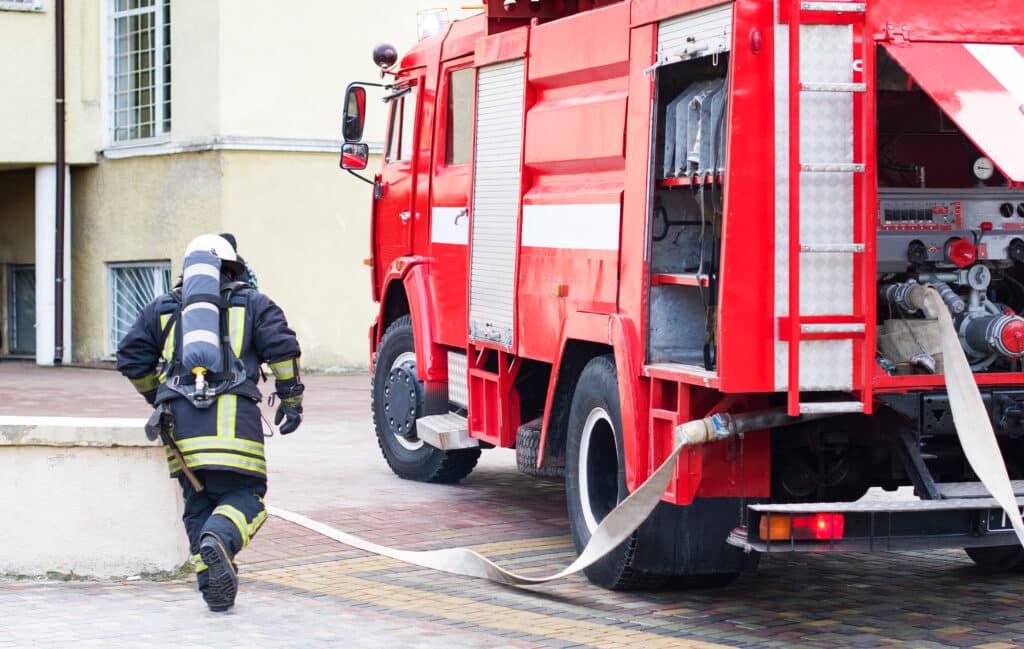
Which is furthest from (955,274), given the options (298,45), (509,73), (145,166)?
(145,166)

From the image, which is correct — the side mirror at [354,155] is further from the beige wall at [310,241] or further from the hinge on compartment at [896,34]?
the beige wall at [310,241]

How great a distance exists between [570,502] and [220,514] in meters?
1.76

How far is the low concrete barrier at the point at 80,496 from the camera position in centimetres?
760

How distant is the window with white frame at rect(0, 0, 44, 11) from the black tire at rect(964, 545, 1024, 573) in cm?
1619

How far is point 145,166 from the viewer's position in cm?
2136

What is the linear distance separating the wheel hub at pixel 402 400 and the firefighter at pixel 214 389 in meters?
3.42

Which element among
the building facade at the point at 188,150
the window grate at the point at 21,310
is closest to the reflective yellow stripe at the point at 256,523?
the building facade at the point at 188,150

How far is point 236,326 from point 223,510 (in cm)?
81

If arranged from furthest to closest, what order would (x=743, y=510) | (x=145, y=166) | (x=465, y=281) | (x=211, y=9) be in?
(x=145, y=166) < (x=211, y=9) < (x=465, y=281) < (x=743, y=510)

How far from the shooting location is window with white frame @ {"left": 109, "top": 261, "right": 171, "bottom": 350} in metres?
21.6

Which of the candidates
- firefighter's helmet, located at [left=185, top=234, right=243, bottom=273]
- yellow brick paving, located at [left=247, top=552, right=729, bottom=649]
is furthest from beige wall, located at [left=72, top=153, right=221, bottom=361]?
firefighter's helmet, located at [left=185, top=234, right=243, bottom=273]

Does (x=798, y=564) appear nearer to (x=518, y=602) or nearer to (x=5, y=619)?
(x=518, y=602)

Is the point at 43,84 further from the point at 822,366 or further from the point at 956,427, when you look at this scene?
the point at 956,427

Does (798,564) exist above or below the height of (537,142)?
below
